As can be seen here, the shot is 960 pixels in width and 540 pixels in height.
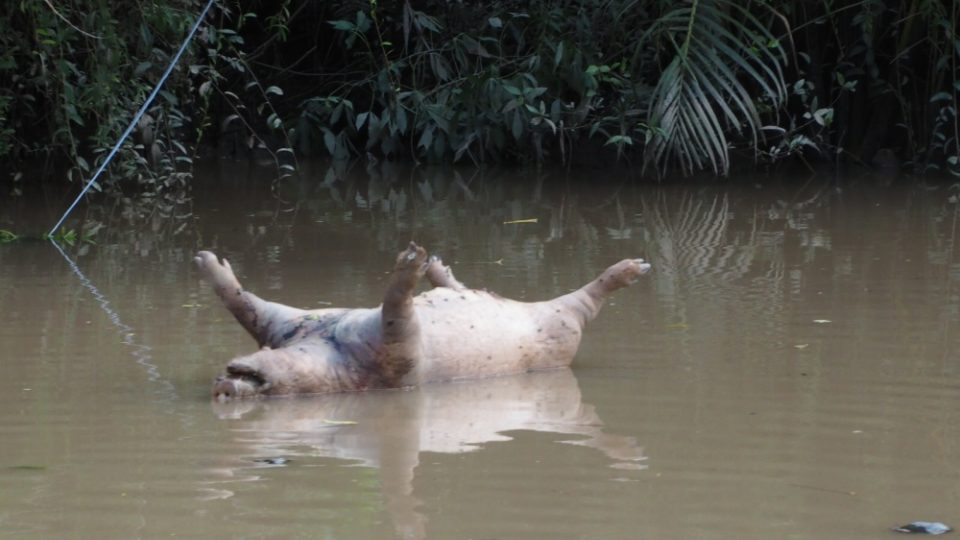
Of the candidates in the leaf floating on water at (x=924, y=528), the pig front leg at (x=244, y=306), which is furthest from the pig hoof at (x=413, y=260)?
the leaf floating on water at (x=924, y=528)

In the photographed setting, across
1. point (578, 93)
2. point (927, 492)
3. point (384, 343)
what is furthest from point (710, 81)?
point (927, 492)

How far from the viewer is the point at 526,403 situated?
512 cm

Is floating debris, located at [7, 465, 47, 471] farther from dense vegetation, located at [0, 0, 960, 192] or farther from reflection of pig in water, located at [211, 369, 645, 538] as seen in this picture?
dense vegetation, located at [0, 0, 960, 192]

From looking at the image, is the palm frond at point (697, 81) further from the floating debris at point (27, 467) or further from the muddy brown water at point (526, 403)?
the floating debris at point (27, 467)

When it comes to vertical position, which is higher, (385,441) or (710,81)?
(710,81)

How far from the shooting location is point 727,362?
5523 millimetres

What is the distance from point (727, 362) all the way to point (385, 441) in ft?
5.07

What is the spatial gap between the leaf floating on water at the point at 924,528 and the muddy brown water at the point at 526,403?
2.4 inches

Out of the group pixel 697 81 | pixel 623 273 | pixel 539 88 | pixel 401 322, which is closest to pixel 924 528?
pixel 401 322

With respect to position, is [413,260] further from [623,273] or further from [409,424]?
[623,273]

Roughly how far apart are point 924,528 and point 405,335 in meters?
2.12

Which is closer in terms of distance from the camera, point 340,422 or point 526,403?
point 340,422

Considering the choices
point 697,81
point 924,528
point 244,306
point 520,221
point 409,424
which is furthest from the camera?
point 697,81

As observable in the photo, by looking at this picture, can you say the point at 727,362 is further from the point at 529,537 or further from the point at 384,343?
the point at 529,537
